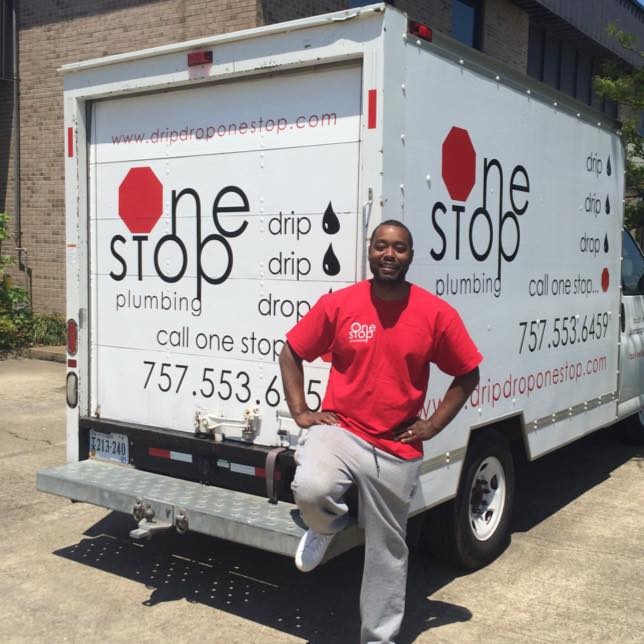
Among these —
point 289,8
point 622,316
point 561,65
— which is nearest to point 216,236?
point 622,316

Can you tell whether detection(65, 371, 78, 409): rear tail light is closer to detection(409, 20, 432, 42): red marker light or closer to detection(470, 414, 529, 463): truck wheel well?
detection(470, 414, 529, 463): truck wheel well

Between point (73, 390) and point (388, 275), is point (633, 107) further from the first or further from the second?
point (73, 390)

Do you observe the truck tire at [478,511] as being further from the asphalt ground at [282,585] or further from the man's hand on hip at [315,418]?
the man's hand on hip at [315,418]

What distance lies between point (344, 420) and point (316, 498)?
0.36 m

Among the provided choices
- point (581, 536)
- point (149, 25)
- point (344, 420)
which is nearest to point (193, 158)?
point (344, 420)

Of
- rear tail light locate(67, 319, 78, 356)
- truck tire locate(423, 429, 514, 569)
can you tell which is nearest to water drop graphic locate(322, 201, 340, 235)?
truck tire locate(423, 429, 514, 569)

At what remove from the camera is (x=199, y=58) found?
420 cm

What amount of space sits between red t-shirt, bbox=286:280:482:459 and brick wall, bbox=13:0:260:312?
9.32 m

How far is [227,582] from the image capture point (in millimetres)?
4418

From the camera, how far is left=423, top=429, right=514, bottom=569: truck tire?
14.3 feet

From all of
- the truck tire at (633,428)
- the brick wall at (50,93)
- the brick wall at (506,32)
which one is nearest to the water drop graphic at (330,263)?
the truck tire at (633,428)

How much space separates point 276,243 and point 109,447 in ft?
5.41

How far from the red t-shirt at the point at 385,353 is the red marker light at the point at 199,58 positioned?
1556 millimetres

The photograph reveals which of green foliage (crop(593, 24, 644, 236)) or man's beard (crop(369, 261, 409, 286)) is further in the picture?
green foliage (crop(593, 24, 644, 236))
